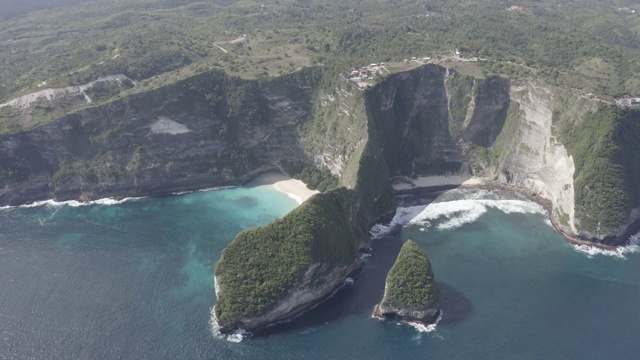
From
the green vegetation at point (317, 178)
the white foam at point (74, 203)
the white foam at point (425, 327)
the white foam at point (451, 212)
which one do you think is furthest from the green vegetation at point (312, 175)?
the white foam at point (425, 327)

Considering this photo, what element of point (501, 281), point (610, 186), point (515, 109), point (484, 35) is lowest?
point (501, 281)

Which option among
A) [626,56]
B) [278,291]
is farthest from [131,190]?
[626,56]

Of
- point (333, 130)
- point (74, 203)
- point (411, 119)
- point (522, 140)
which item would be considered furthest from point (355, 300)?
point (74, 203)

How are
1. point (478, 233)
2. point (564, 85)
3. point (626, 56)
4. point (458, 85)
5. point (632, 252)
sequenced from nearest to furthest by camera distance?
point (632, 252)
point (478, 233)
point (564, 85)
point (458, 85)
point (626, 56)

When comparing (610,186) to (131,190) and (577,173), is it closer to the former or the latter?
(577,173)

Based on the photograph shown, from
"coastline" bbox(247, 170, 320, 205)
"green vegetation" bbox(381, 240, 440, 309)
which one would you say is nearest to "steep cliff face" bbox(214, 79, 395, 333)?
"green vegetation" bbox(381, 240, 440, 309)
